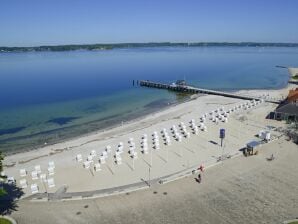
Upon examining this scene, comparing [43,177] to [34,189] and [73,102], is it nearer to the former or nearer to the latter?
[34,189]

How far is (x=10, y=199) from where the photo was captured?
18.4 meters

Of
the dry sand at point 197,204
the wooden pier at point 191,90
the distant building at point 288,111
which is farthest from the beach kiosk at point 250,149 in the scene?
the wooden pier at point 191,90

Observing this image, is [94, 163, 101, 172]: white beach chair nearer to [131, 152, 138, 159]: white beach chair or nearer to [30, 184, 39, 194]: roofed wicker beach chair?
[131, 152, 138, 159]: white beach chair

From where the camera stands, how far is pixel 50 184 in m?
19.9

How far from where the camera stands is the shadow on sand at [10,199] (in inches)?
682

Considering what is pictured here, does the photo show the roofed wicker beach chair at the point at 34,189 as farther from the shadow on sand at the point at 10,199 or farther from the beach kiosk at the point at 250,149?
the beach kiosk at the point at 250,149

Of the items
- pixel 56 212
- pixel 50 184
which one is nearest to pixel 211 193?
pixel 56 212

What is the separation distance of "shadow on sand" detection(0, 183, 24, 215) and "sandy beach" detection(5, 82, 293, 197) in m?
0.60

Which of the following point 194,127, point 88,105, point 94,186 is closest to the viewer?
point 94,186

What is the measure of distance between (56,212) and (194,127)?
1767cm

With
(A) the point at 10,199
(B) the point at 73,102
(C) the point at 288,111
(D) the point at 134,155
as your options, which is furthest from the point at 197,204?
(B) the point at 73,102

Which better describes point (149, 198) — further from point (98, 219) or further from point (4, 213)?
point (4, 213)

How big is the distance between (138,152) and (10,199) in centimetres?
1073

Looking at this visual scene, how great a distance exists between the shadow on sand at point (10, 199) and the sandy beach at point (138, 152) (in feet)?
1.96
